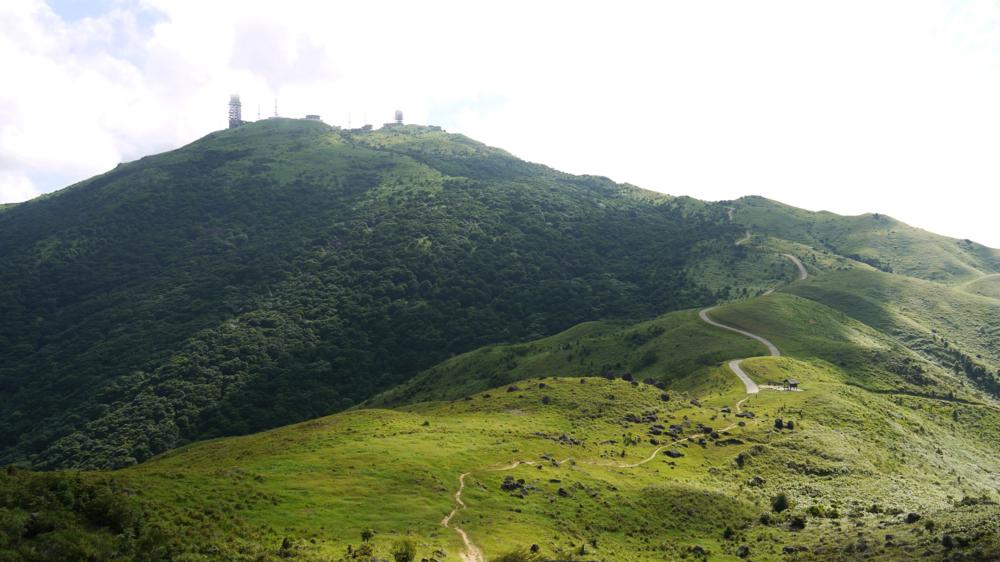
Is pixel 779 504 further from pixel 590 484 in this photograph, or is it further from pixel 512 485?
pixel 512 485

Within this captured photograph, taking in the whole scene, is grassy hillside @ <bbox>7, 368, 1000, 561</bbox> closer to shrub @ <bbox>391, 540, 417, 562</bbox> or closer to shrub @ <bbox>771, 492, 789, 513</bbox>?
shrub @ <bbox>771, 492, 789, 513</bbox>

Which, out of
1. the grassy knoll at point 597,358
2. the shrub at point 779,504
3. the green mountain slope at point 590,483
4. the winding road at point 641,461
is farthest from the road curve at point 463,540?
the grassy knoll at point 597,358

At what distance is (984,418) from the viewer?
Result: 4326 inches

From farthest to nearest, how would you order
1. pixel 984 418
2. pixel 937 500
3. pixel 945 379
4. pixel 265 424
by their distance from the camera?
pixel 265 424 → pixel 945 379 → pixel 984 418 → pixel 937 500

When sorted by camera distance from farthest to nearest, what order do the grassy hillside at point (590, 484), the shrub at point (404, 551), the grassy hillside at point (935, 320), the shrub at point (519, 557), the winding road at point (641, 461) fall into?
the grassy hillside at point (935, 320) → the winding road at point (641, 461) → the grassy hillside at point (590, 484) → the shrub at point (519, 557) → the shrub at point (404, 551)

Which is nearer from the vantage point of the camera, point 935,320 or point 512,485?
point 512,485

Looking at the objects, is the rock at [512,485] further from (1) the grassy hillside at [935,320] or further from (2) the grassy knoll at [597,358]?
(1) the grassy hillside at [935,320]

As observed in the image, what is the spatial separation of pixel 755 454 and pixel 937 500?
1802 cm

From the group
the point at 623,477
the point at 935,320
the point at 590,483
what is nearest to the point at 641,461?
the point at 623,477

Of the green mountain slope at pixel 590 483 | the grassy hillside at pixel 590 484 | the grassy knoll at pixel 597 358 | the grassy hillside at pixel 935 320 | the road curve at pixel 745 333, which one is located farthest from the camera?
the grassy hillside at pixel 935 320

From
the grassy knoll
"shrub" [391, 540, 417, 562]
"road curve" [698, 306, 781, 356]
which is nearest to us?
"shrub" [391, 540, 417, 562]

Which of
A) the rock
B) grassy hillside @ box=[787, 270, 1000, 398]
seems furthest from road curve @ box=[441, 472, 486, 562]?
grassy hillside @ box=[787, 270, 1000, 398]

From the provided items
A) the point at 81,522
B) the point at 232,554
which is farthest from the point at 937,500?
the point at 81,522

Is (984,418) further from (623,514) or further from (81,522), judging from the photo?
(81,522)
